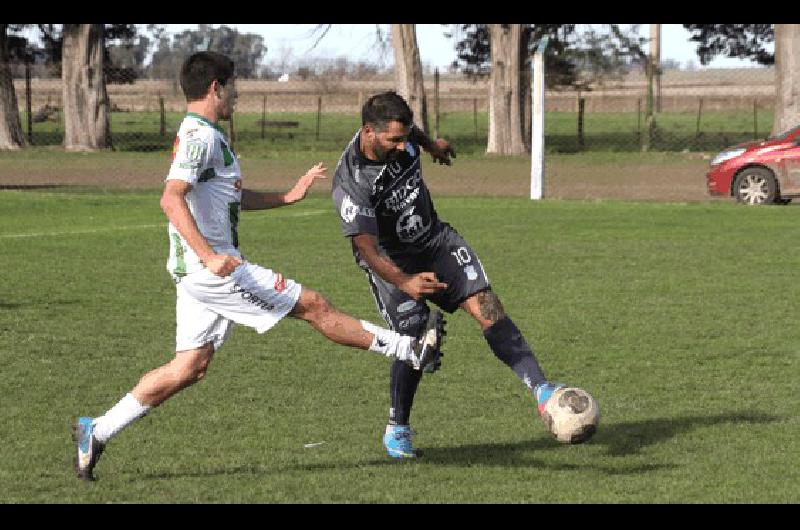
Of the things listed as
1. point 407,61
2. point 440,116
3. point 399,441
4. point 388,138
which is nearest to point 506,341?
point 399,441

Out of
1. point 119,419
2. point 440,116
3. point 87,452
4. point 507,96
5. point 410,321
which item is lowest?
point 440,116

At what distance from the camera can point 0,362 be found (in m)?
9.68

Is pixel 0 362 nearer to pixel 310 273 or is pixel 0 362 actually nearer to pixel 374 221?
pixel 374 221

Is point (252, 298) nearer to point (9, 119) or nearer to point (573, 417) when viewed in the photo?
point (573, 417)

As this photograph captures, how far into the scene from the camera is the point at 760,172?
24000 mm

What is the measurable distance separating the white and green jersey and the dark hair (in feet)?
2.19

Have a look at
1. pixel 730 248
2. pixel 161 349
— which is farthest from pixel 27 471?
pixel 730 248

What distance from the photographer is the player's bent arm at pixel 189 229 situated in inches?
242

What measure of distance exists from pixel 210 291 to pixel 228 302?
90 millimetres

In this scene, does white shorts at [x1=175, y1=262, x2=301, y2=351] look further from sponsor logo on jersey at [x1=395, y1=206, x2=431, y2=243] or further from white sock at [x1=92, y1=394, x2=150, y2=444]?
sponsor logo on jersey at [x1=395, y1=206, x2=431, y2=243]

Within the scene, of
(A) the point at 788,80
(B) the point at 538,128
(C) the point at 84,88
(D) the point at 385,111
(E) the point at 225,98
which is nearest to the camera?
(E) the point at 225,98

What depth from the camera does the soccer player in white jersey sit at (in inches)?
251

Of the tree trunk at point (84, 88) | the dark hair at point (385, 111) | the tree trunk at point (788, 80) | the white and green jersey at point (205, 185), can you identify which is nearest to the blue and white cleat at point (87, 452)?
the white and green jersey at point (205, 185)
